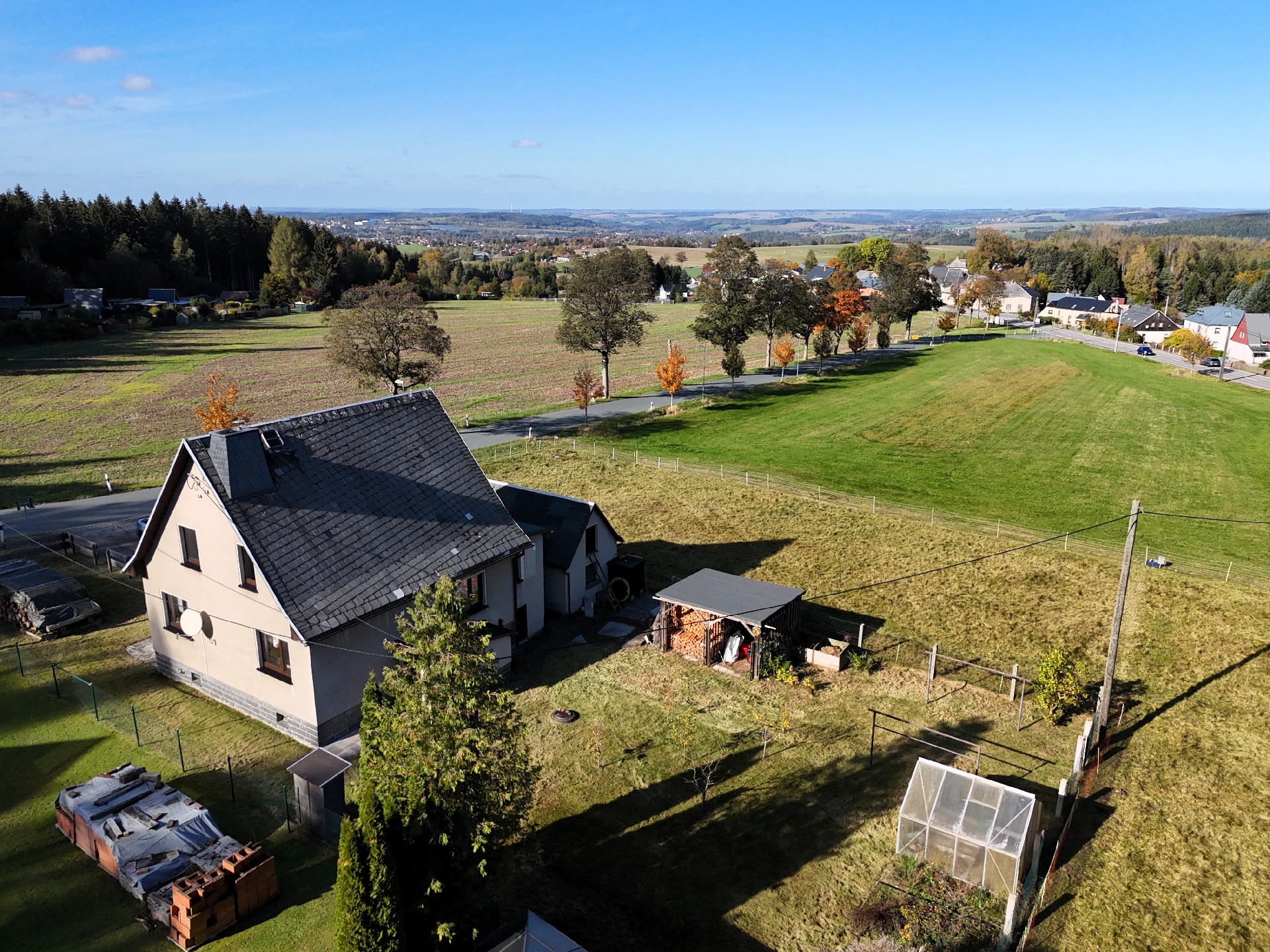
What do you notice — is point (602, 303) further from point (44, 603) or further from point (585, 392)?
point (44, 603)

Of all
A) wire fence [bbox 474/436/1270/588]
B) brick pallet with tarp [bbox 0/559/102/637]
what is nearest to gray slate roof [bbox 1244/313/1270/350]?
wire fence [bbox 474/436/1270/588]

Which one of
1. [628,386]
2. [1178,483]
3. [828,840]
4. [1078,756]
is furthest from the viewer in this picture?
[628,386]

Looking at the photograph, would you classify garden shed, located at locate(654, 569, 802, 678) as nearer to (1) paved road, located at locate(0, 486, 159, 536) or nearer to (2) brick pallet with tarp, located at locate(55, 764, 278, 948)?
(2) brick pallet with tarp, located at locate(55, 764, 278, 948)

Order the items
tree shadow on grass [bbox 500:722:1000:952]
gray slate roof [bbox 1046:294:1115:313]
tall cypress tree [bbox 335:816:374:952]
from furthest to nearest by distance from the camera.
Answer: gray slate roof [bbox 1046:294:1115:313]
tree shadow on grass [bbox 500:722:1000:952]
tall cypress tree [bbox 335:816:374:952]

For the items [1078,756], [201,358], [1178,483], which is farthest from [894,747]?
[201,358]

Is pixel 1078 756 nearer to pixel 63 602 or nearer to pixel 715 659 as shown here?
pixel 715 659

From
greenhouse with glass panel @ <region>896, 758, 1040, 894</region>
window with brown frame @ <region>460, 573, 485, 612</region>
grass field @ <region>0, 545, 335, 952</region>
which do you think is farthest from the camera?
window with brown frame @ <region>460, 573, 485, 612</region>
